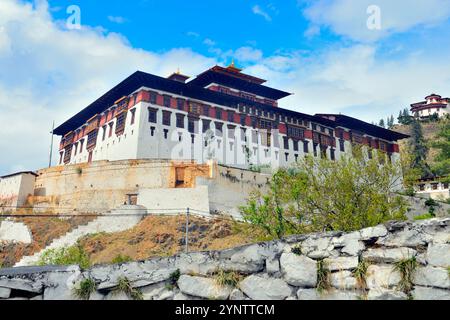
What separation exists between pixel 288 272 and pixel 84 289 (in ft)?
10.4

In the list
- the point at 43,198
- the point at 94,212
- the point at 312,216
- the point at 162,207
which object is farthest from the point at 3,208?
the point at 312,216

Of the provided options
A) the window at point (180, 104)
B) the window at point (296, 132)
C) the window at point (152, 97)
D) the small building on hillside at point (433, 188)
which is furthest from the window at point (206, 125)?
the small building on hillside at point (433, 188)

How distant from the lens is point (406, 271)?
6.25 metres

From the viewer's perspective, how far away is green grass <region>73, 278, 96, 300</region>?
23.4ft

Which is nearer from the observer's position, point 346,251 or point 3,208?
point 346,251

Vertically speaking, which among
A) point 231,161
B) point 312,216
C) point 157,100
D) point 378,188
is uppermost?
point 157,100

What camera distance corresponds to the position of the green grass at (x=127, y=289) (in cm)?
695

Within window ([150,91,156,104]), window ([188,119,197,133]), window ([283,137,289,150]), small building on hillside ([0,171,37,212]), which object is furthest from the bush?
window ([283,137,289,150])

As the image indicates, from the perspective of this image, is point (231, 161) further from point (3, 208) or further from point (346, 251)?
point (346, 251)

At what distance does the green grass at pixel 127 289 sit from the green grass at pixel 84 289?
0.39 m

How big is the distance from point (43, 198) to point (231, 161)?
2239 cm
